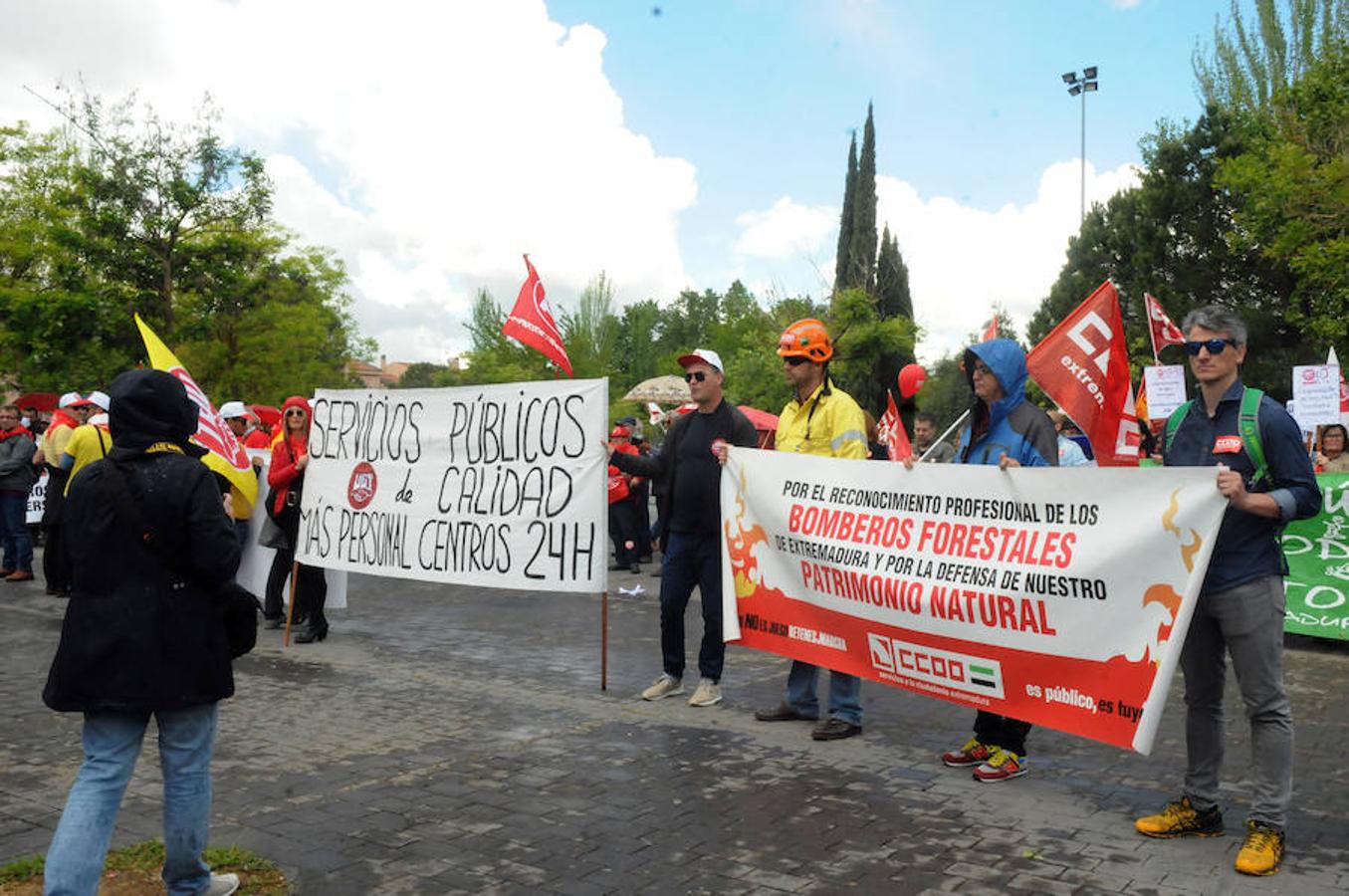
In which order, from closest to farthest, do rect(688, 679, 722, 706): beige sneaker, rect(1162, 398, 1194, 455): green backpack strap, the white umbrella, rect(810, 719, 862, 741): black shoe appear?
rect(1162, 398, 1194, 455): green backpack strap
rect(810, 719, 862, 741): black shoe
rect(688, 679, 722, 706): beige sneaker
the white umbrella

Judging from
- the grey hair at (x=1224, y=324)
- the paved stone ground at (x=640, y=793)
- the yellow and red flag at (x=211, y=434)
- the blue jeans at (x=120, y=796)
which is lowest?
the paved stone ground at (x=640, y=793)

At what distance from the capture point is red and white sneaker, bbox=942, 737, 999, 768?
541 cm

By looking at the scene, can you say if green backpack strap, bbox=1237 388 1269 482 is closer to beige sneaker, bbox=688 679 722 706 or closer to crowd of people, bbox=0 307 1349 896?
crowd of people, bbox=0 307 1349 896

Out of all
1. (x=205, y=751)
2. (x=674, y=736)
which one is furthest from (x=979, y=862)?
(x=205, y=751)

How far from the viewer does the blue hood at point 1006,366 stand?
204 inches

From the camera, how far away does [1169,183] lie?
37000 mm

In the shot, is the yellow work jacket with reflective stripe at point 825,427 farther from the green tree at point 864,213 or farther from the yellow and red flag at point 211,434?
the green tree at point 864,213

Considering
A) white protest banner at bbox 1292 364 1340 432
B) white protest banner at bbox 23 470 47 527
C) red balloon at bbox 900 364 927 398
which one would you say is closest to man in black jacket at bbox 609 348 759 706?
red balloon at bbox 900 364 927 398

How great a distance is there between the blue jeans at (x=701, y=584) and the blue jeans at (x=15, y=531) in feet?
31.3

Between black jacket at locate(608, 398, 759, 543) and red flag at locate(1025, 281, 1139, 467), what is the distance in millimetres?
1763

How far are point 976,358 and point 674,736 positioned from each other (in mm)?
2597

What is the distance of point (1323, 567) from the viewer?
9094mm

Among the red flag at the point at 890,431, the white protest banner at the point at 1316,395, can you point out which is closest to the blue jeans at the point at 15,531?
the red flag at the point at 890,431

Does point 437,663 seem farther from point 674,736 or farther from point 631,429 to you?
point 631,429
